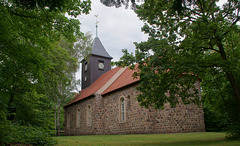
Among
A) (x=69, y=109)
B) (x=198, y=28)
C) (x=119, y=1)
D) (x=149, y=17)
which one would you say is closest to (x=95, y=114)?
(x=69, y=109)

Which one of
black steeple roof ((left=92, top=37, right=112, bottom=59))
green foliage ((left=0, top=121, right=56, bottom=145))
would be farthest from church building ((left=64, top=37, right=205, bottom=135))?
green foliage ((left=0, top=121, right=56, bottom=145))

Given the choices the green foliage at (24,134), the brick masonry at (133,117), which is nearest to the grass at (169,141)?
the green foliage at (24,134)

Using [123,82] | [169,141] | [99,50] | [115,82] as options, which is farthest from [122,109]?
[99,50]

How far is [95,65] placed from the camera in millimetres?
25312

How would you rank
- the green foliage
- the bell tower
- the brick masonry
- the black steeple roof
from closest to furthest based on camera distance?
the green foliage < the brick masonry < the bell tower < the black steeple roof

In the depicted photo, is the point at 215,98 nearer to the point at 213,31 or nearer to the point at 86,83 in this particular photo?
the point at 213,31

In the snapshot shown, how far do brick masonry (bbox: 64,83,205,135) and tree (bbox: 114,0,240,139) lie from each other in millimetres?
1479

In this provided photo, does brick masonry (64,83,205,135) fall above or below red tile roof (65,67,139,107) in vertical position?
below

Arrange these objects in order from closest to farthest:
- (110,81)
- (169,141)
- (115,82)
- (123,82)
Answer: (169,141) → (123,82) → (115,82) → (110,81)

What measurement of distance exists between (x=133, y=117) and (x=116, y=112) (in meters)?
2.44

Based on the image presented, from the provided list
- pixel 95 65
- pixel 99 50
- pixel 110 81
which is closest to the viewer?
pixel 110 81

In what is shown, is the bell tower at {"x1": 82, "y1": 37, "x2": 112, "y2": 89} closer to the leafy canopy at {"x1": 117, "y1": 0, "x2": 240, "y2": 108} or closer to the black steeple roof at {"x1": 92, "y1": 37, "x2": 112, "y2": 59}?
the black steeple roof at {"x1": 92, "y1": 37, "x2": 112, "y2": 59}

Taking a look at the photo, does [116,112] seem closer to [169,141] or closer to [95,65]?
[169,141]

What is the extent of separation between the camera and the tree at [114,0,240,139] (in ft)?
22.6
